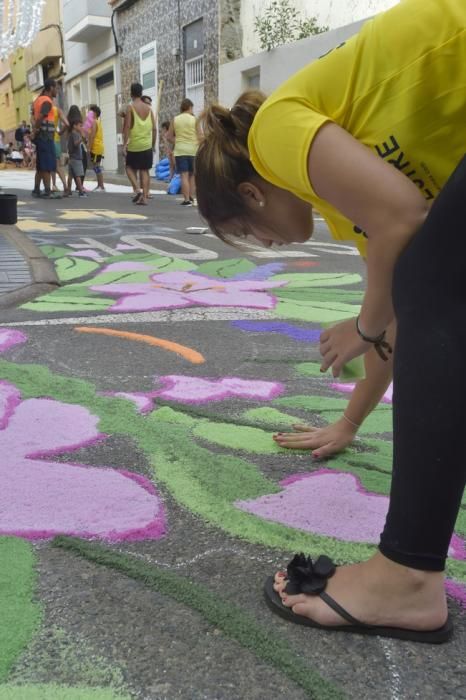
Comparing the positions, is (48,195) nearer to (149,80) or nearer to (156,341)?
(156,341)

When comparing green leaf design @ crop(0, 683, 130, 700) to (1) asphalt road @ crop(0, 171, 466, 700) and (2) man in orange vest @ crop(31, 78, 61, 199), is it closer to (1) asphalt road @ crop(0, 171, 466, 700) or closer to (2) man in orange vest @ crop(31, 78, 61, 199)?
(1) asphalt road @ crop(0, 171, 466, 700)

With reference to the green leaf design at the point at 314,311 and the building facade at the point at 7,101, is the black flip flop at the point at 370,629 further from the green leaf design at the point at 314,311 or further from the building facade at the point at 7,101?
the building facade at the point at 7,101

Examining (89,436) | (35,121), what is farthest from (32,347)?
(35,121)

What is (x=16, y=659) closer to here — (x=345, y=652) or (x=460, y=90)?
(x=345, y=652)

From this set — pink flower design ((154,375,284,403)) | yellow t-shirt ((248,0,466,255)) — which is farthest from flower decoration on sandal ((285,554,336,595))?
pink flower design ((154,375,284,403))

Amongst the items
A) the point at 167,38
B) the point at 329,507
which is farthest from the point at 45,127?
the point at 329,507

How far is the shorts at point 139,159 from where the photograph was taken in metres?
9.50

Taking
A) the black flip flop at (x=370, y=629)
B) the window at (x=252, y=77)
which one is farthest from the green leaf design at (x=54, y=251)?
the window at (x=252, y=77)

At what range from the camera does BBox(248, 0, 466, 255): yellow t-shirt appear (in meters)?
1.05

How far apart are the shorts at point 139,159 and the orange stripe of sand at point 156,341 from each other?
701cm

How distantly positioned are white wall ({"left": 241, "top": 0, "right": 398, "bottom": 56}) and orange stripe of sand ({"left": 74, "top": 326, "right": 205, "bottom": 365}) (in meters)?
11.9

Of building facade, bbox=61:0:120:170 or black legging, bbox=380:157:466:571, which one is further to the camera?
building facade, bbox=61:0:120:170

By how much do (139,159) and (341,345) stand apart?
8.88 metres

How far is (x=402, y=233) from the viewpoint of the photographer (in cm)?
103
